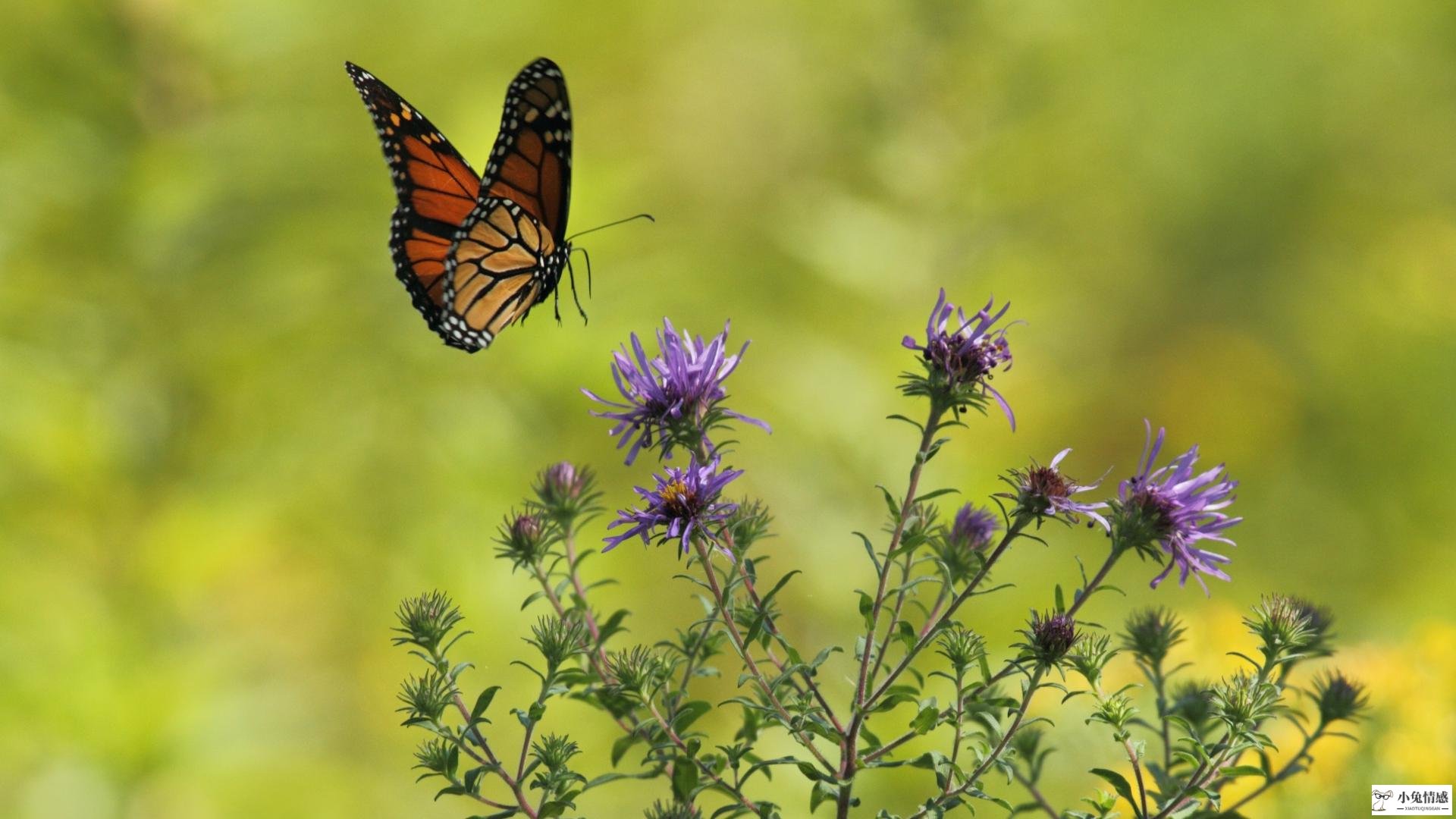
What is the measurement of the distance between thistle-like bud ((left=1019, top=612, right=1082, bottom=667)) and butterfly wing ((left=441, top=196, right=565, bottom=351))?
0.86 m

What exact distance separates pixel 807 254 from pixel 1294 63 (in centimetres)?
274

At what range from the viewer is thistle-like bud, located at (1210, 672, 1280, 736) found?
2.77 feet

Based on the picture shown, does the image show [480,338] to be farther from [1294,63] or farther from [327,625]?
[1294,63]

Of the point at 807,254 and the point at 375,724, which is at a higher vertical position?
the point at 807,254

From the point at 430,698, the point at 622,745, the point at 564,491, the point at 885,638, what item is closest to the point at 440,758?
the point at 430,698

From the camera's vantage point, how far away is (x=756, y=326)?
2670mm

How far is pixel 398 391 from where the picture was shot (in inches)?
94.3

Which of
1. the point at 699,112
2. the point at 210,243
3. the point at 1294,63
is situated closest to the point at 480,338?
the point at 210,243

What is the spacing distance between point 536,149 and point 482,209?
0.11 m

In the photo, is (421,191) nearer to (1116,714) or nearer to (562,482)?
(562,482)

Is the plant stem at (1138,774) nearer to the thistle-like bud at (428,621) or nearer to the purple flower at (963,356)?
the purple flower at (963,356)

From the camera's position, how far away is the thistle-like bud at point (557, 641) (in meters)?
0.92

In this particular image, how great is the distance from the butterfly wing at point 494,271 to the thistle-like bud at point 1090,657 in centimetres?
86

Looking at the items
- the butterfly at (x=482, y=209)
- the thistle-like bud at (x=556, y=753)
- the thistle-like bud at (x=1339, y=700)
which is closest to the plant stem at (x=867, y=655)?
the thistle-like bud at (x=556, y=753)
